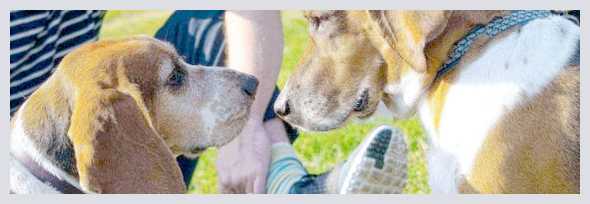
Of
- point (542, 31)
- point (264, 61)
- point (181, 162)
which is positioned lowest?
point (181, 162)

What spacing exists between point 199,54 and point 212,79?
0.18 m

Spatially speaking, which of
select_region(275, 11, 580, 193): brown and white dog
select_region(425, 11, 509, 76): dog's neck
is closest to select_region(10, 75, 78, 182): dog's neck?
select_region(275, 11, 580, 193): brown and white dog

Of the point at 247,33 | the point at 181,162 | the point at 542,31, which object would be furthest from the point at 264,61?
the point at 542,31

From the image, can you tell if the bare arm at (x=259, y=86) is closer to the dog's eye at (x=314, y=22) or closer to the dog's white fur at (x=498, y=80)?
the dog's eye at (x=314, y=22)

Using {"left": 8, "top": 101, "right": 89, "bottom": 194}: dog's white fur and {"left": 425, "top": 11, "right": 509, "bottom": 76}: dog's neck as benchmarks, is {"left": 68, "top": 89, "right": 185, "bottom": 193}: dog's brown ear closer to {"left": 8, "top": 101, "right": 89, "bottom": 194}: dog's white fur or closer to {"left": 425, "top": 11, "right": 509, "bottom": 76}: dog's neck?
{"left": 8, "top": 101, "right": 89, "bottom": 194}: dog's white fur

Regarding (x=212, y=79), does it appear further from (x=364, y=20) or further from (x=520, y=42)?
(x=520, y=42)

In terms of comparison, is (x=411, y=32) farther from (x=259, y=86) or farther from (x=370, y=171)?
(x=259, y=86)

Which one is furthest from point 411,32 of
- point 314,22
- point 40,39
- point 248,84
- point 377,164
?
point 40,39

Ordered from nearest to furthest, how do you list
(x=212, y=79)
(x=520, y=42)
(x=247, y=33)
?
1. (x=520, y=42)
2. (x=212, y=79)
3. (x=247, y=33)

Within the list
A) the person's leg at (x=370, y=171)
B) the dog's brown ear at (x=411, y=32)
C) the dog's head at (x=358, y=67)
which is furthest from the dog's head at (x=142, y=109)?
the dog's brown ear at (x=411, y=32)

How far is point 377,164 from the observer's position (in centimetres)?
384

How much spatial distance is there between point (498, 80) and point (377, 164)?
0.53 m

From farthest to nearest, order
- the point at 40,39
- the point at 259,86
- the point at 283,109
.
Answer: the point at 40,39, the point at 259,86, the point at 283,109

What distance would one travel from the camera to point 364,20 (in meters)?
3.68
